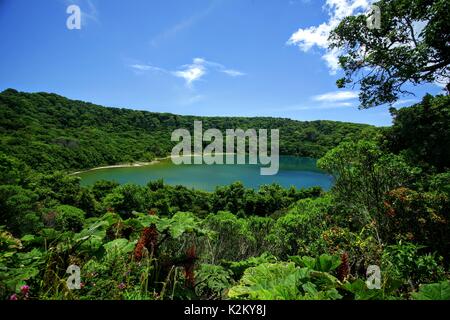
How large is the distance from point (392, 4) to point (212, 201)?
125ft

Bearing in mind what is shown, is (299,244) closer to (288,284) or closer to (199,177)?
(288,284)

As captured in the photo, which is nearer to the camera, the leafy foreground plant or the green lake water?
the leafy foreground plant

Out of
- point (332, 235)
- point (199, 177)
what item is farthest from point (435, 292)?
point (199, 177)

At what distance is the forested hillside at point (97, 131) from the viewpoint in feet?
242

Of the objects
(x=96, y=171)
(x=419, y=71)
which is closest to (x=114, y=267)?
(x=419, y=71)

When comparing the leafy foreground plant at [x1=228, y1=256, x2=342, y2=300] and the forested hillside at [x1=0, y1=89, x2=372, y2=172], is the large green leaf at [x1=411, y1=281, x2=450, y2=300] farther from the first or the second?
the forested hillside at [x1=0, y1=89, x2=372, y2=172]

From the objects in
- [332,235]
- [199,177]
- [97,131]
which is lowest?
[199,177]

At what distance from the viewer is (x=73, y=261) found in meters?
2.58

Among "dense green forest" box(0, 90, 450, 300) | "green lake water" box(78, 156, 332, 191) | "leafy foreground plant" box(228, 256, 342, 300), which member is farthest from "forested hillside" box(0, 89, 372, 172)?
"leafy foreground plant" box(228, 256, 342, 300)

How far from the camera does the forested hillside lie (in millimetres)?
73819

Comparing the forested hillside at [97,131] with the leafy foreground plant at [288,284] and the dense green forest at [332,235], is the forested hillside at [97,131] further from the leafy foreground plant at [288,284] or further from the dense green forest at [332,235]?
the leafy foreground plant at [288,284]

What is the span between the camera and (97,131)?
11012 centimetres

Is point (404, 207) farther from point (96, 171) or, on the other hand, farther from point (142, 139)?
point (142, 139)

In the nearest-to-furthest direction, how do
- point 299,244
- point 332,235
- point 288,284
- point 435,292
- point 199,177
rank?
point 435,292 < point 288,284 < point 332,235 < point 299,244 < point 199,177
